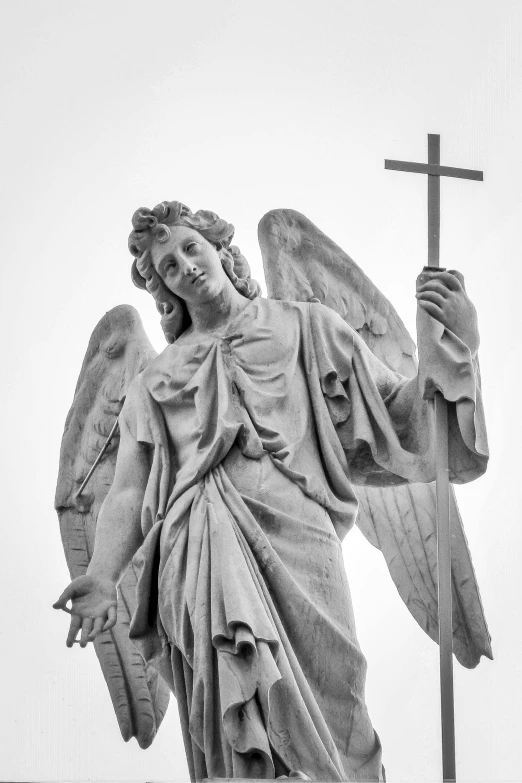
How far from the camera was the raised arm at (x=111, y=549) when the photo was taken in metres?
9.38

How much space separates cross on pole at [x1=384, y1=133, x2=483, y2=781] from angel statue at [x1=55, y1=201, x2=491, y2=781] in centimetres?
9

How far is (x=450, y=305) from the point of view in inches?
372

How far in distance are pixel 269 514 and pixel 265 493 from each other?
112 mm

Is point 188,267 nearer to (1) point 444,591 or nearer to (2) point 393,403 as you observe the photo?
(2) point 393,403

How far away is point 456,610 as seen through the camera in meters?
9.95

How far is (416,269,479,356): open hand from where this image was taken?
9438 millimetres

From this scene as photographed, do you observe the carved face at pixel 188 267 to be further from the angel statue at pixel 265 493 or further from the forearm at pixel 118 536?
the forearm at pixel 118 536

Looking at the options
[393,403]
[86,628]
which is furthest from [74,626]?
[393,403]

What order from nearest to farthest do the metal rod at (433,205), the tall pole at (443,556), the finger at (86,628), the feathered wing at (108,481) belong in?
the tall pole at (443,556), the finger at (86,628), the metal rod at (433,205), the feathered wing at (108,481)

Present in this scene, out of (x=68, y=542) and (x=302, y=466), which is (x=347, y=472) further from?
(x=68, y=542)

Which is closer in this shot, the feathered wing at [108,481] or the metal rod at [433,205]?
the metal rod at [433,205]

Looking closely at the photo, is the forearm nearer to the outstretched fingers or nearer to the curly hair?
the outstretched fingers

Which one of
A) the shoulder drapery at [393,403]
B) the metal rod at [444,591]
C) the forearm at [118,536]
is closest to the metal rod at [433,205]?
the shoulder drapery at [393,403]

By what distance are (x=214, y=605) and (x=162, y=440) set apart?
998 millimetres
